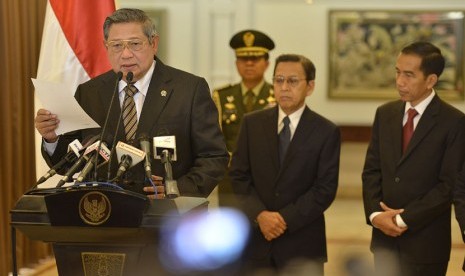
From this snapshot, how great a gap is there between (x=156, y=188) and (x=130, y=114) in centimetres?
46

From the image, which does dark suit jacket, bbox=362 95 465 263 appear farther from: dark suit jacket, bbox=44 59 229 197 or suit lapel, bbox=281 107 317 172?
dark suit jacket, bbox=44 59 229 197

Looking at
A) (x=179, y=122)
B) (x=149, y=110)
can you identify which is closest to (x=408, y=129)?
(x=179, y=122)

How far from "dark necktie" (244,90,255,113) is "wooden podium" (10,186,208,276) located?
3165 millimetres

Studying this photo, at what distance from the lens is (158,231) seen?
2061 mm

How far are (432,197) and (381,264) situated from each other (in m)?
0.42

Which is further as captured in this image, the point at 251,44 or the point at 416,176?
the point at 251,44

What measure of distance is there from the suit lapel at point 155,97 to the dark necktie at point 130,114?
36mm

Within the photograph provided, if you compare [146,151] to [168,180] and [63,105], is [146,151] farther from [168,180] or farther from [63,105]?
[63,105]

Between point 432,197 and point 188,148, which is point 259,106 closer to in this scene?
point 432,197

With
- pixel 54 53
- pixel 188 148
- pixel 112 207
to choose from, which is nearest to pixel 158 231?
pixel 112 207

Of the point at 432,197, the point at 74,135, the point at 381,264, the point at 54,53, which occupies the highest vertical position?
the point at 54,53

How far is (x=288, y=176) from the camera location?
397cm

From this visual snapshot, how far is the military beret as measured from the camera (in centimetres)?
552

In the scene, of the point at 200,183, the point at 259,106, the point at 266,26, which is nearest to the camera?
the point at 200,183
